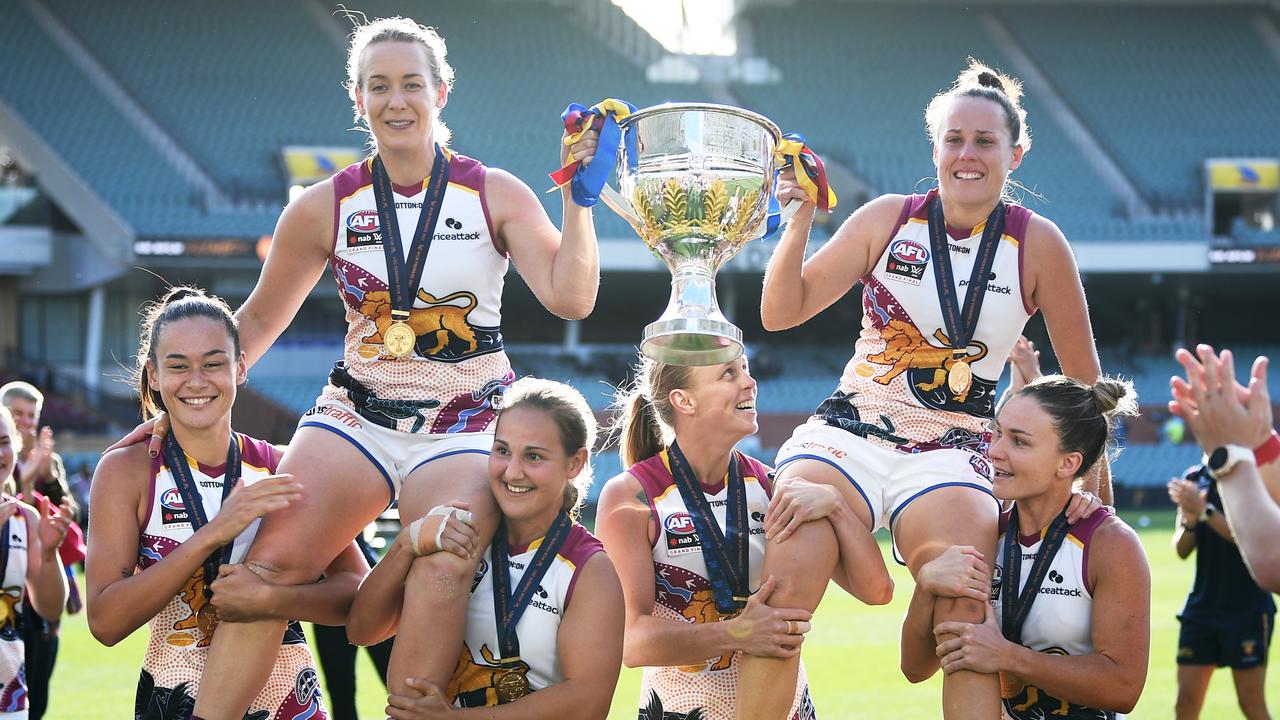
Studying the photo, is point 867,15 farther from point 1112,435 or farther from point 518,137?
point 1112,435

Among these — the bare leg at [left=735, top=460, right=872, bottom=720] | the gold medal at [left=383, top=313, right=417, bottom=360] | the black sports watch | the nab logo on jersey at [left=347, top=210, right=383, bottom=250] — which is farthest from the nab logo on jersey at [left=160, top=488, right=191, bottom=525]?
the black sports watch

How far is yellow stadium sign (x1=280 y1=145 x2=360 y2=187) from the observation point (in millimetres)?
23359

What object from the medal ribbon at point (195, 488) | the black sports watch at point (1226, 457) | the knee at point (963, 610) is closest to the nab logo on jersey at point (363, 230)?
the medal ribbon at point (195, 488)

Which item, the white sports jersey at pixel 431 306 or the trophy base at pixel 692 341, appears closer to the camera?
the trophy base at pixel 692 341

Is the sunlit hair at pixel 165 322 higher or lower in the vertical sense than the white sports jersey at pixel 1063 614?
higher

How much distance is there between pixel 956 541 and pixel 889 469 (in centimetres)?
A: 29

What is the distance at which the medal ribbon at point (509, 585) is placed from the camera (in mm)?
3115

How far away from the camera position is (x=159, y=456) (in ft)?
10.9

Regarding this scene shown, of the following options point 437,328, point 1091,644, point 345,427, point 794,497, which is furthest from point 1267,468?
point 345,427

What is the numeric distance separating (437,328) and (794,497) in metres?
1.04

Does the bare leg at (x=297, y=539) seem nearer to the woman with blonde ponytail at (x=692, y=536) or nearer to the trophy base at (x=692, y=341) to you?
the woman with blonde ponytail at (x=692, y=536)

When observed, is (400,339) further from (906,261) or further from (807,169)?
(906,261)

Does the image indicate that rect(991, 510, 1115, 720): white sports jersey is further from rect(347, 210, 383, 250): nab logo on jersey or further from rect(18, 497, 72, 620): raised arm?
rect(18, 497, 72, 620): raised arm

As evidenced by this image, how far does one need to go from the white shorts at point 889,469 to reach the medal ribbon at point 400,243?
1.07 metres
